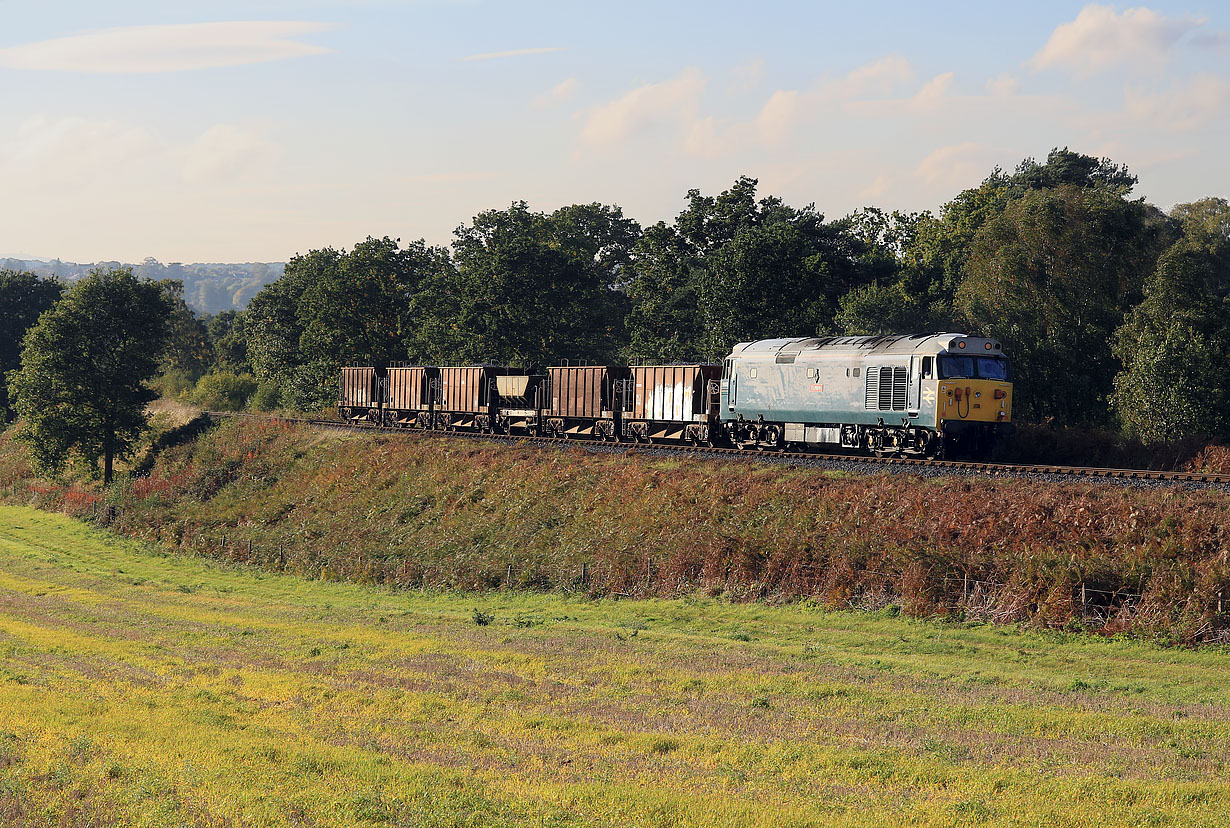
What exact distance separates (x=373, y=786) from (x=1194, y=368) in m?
37.8

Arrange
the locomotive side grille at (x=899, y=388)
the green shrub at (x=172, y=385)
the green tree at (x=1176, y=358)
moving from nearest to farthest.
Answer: the locomotive side grille at (x=899, y=388) → the green tree at (x=1176, y=358) → the green shrub at (x=172, y=385)

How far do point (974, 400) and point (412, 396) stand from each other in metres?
43.5

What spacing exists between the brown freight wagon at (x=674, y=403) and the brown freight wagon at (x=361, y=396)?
29914mm

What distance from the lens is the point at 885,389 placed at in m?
36.9

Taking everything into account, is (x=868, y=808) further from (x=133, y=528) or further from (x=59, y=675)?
(x=133, y=528)

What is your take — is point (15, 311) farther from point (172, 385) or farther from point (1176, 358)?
point (1176, 358)

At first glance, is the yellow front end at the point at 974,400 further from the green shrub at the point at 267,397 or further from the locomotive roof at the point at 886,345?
the green shrub at the point at 267,397

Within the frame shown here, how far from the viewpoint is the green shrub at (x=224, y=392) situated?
98.2 meters

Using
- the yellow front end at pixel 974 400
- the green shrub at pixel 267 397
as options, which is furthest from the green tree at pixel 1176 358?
the green shrub at pixel 267 397

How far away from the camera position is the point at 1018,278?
52.5 metres

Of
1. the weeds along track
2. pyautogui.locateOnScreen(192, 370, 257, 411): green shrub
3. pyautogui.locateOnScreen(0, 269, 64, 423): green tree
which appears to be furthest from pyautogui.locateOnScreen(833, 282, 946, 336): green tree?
pyautogui.locateOnScreen(0, 269, 64, 423): green tree

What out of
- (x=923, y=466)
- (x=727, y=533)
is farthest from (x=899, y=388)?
(x=727, y=533)

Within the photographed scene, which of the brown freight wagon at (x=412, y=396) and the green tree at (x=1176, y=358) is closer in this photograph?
the green tree at (x=1176, y=358)

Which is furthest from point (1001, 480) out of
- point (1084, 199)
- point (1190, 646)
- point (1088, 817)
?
→ point (1084, 199)
